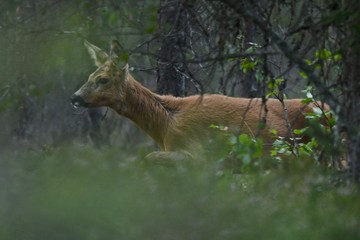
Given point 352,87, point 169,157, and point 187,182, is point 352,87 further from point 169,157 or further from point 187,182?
point 169,157

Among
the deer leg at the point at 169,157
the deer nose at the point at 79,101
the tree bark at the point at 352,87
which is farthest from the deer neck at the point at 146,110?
the tree bark at the point at 352,87

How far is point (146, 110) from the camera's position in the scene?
43.3 ft

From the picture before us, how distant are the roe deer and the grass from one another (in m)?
5.86

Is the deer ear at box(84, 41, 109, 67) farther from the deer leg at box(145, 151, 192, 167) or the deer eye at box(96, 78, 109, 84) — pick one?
the deer leg at box(145, 151, 192, 167)

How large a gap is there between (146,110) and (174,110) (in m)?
0.39

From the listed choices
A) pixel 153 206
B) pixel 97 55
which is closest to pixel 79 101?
pixel 97 55

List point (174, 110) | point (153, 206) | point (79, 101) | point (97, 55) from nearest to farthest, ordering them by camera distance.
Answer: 1. point (153, 206)
2. point (97, 55)
3. point (79, 101)
4. point (174, 110)

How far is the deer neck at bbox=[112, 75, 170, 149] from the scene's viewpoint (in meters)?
13.1

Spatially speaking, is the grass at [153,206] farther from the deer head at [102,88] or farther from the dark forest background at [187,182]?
the deer head at [102,88]

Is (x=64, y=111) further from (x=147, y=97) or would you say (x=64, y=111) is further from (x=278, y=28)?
(x=278, y=28)

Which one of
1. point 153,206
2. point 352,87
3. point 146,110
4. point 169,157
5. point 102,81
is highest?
point 352,87

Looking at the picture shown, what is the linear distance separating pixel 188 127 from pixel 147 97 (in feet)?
2.33

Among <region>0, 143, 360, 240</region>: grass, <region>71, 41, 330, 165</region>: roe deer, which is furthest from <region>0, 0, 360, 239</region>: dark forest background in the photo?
<region>71, 41, 330, 165</region>: roe deer

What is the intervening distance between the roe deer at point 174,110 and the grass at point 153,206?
586 centimetres
